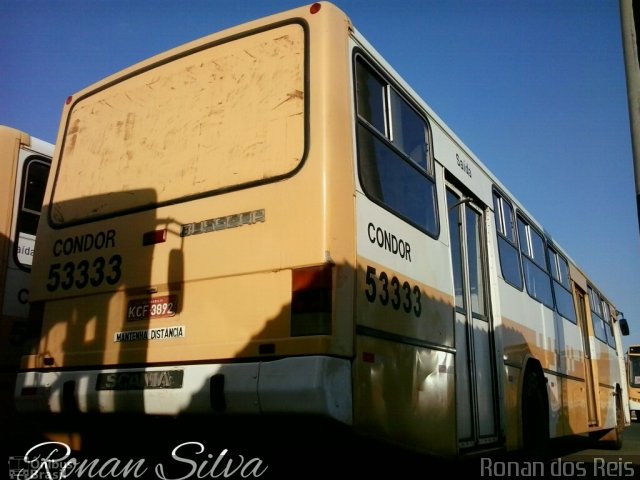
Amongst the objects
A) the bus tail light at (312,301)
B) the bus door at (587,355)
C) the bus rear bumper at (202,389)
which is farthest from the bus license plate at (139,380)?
the bus door at (587,355)

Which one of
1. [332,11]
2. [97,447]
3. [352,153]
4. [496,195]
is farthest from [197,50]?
[496,195]

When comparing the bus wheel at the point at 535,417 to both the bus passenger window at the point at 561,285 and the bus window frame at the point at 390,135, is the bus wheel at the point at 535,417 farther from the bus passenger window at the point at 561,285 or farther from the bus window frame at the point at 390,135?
the bus window frame at the point at 390,135

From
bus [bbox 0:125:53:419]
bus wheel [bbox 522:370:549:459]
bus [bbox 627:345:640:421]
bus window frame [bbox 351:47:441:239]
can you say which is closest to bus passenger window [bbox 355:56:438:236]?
bus window frame [bbox 351:47:441:239]

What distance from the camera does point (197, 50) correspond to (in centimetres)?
468

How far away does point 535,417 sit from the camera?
22.9 ft

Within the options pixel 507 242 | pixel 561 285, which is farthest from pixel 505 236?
pixel 561 285

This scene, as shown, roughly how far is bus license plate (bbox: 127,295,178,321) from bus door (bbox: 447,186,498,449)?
93.2 inches

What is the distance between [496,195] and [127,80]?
4.15m

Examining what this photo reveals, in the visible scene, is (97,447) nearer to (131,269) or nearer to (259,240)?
(131,269)

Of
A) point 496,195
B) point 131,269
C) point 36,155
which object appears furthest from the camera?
point 496,195

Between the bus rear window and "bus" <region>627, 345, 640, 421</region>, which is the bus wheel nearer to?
the bus rear window

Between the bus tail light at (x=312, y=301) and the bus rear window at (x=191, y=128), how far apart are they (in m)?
0.72

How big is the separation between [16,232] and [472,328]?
4379 millimetres

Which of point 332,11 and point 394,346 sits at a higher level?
point 332,11
